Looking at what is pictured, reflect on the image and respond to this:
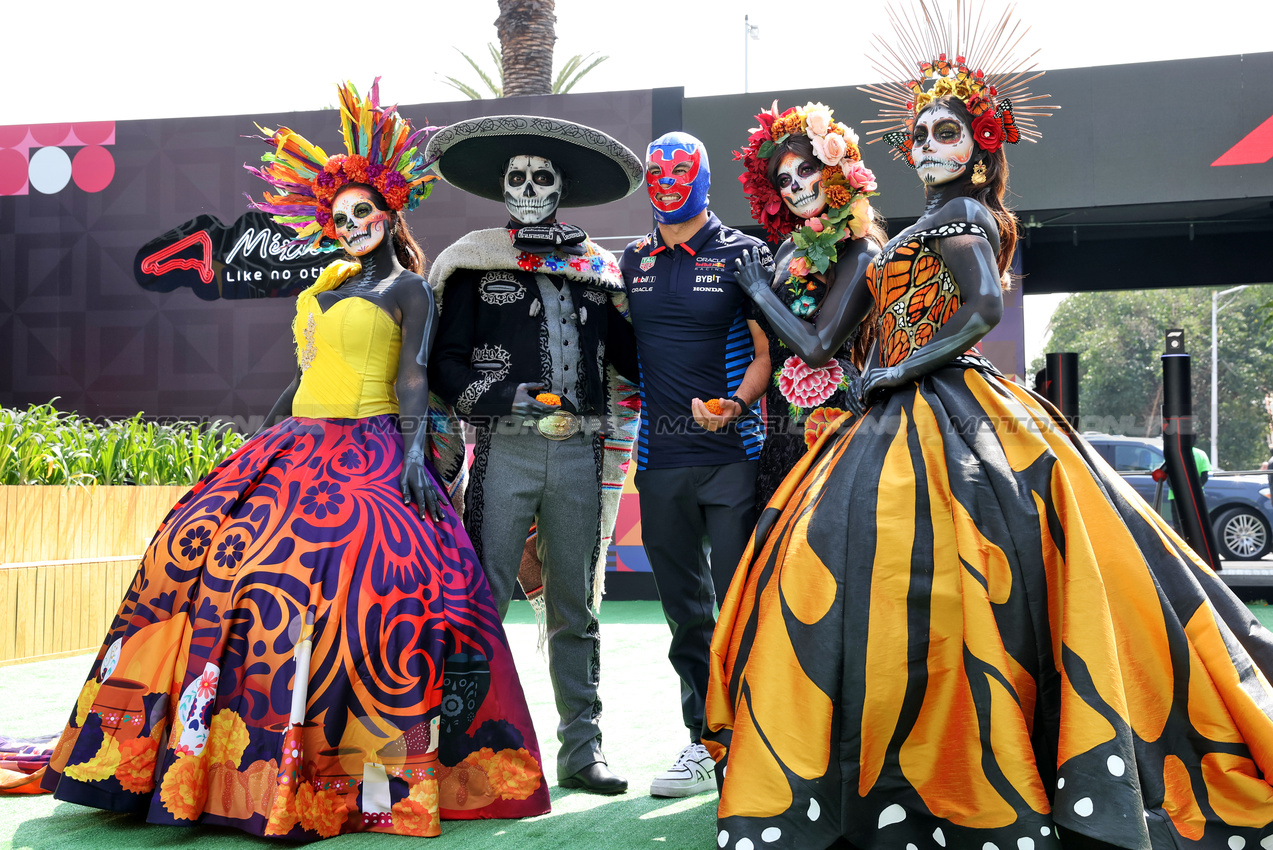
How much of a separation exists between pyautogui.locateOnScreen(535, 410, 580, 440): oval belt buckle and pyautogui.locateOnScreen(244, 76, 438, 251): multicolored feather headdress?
1009 mm

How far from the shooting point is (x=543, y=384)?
136 inches

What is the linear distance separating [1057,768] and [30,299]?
34.8ft

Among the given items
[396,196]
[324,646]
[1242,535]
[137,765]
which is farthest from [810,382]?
[1242,535]

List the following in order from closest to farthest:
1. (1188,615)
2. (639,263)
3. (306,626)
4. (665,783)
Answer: (1188,615) → (306,626) → (665,783) → (639,263)

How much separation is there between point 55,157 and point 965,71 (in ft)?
32.3

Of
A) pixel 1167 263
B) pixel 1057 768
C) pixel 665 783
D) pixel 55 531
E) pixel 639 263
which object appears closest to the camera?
pixel 1057 768

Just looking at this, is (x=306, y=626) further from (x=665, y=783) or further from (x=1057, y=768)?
(x=1057, y=768)

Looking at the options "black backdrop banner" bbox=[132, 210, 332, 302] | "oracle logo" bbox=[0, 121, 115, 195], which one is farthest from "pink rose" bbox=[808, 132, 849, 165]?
"oracle logo" bbox=[0, 121, 115, 195]

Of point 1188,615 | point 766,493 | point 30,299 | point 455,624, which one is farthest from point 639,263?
point 30,299

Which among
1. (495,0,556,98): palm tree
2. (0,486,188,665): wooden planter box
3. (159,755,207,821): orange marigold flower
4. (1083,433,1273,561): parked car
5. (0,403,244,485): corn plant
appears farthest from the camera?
(495,0,556,98): palm tree

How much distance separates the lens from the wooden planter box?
5.92m

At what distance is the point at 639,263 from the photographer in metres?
3.66

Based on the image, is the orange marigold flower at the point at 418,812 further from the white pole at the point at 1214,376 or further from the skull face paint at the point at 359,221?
the white pole at the point at 1214,376

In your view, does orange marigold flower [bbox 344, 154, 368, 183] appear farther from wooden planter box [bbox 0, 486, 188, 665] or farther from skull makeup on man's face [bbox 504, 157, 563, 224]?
wooden planter box [bbox 0, 486, 188, 665]
